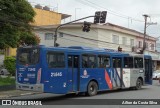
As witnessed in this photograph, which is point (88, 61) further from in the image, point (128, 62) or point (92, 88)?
point (128, 62)

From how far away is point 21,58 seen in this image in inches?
803

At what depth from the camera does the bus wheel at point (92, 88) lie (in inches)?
872

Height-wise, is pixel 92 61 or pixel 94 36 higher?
pixel 94 36

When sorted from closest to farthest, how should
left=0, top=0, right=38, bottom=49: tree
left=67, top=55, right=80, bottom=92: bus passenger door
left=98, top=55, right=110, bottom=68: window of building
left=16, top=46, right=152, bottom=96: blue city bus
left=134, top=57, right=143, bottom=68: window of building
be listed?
left=16, top=46, right=152, bottom=96: blue city bus
left=67, top=55, right=80, bottom=92: bus passenger door
left=98, top=55, right=110, bottom=68: window of building
left=134, top=57, right=143, bottom=68: window of building
left=0, top=0, right=38, bottom=49: tree

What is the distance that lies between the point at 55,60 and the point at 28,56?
147 centimetres

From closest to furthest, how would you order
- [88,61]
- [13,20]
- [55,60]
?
[55,60] < [88,61] < [13,20]

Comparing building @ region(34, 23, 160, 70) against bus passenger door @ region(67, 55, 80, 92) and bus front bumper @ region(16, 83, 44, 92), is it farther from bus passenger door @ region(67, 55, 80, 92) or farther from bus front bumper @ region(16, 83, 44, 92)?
bus front bumper @ region(16, 83, 44, 92)

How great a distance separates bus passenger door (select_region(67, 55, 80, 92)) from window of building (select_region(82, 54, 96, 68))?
0.70 metres

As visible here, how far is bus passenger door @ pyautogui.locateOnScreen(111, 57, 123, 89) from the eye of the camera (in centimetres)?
2494

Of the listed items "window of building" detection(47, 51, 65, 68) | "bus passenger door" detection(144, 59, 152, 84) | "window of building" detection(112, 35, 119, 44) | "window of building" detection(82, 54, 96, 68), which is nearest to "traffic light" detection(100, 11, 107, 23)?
"bus passenger door" detection(144, 59, 152, 84)

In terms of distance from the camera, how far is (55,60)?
780 inches

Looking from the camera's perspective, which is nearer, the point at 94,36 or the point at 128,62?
the point at 128,62

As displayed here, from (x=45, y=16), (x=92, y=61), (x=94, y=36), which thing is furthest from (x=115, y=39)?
(x=92, y=61)

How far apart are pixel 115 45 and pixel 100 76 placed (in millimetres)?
37171
